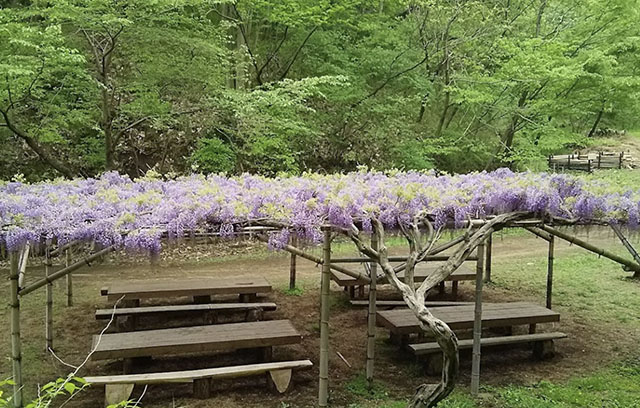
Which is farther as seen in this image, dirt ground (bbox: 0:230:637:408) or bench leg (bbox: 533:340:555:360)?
bench leg (bbox: 533:340:555:360)

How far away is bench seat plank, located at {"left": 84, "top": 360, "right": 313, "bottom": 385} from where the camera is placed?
435cm

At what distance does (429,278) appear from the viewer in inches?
163

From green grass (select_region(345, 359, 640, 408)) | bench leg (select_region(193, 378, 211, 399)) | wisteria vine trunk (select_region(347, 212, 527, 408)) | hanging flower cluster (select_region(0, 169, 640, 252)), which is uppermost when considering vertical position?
hanging flower cluster (select_region(0, 169, 640, 252))

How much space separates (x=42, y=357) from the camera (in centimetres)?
554

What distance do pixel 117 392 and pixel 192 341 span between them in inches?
31.0

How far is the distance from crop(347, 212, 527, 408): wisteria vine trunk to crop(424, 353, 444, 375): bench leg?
4.36 ft

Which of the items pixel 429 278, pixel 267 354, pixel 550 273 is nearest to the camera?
pixel 429 278

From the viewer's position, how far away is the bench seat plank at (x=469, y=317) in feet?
18.2

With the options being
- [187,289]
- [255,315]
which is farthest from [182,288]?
[255,315]

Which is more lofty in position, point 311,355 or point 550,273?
point 550,273

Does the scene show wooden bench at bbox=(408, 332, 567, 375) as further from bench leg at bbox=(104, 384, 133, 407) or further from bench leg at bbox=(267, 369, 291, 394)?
bench leg at bbox=(104, 384, 133, 407)

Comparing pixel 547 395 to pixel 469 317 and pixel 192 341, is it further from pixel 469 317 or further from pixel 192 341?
pixel 192 341

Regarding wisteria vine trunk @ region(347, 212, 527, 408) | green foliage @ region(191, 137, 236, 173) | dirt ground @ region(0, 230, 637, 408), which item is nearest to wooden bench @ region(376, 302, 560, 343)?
dirt ground @ region(0, 230, 637, 408)

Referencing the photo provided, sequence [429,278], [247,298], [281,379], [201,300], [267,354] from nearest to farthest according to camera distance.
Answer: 1. [429,278]
2. [281,379]
3. [267,354]
4. [247,298]
5. [201,300]
